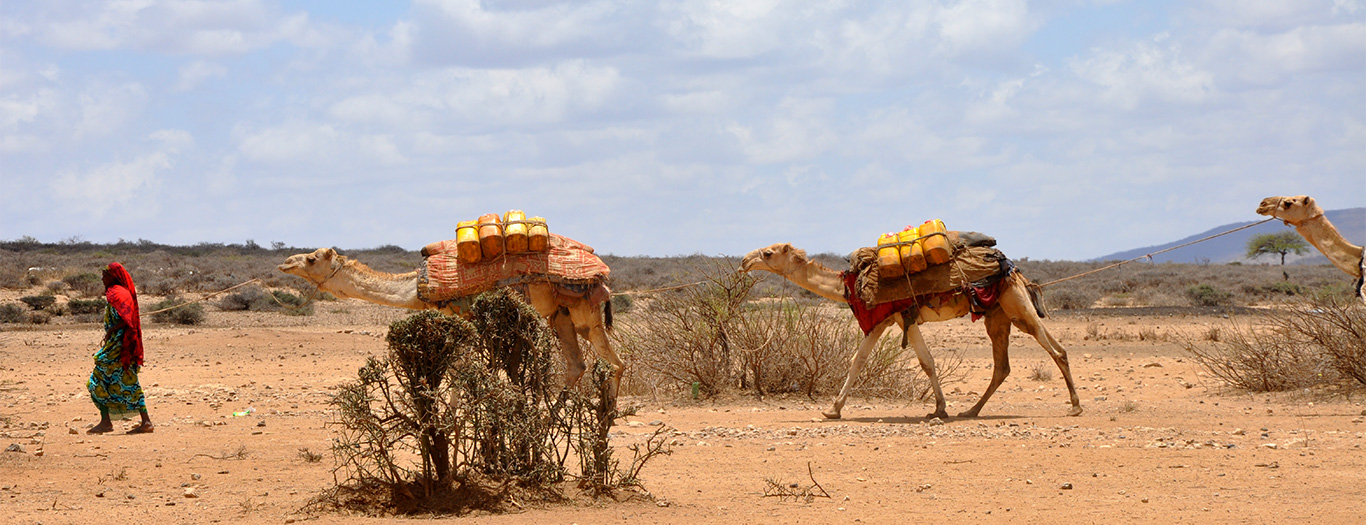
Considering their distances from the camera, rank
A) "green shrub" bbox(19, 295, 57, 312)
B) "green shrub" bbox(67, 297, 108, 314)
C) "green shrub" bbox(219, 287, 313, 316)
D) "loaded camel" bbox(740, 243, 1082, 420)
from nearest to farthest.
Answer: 1. "loaded camel" bbox(740, 243, 1082, 420)
2. "green shrub" bbox(67, 297, 108, 314)
3. "green shrub" bbox(19, 295, 57, 312)
4. "green shrub" bbox(219, 287, 313, 316)

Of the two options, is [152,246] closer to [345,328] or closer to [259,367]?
[345,328]

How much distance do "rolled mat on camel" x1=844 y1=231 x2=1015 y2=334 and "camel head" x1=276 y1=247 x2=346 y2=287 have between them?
520cm

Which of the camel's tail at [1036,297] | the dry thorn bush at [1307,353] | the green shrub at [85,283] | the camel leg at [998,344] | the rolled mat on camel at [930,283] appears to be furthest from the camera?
the green shrub at [85,283]

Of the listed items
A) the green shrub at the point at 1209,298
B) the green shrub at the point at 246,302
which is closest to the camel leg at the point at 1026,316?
the green shrub at the point at 246,302

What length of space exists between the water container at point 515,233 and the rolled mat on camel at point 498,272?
0.43ft

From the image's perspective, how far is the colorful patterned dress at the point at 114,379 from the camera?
Result: 11961mm

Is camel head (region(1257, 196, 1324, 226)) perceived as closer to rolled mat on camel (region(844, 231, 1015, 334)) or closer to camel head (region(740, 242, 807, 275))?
rolled mat on camel (region(844, 231, 1015, 334))

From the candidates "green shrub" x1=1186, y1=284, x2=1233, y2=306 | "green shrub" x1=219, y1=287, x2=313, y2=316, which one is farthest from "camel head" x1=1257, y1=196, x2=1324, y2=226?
"green shrub" x1=1186, y1=284, x2=1233, y2=306

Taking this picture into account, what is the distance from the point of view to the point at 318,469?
9.65 m

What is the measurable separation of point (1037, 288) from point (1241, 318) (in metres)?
20.5

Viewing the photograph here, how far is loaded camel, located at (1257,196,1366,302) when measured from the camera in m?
12.2

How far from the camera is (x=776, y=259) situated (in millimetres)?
13250

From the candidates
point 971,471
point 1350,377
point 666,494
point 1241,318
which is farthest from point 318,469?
point 1241,318

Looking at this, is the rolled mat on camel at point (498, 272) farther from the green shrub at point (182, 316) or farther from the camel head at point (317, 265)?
the green shrub at point (182, 316)
